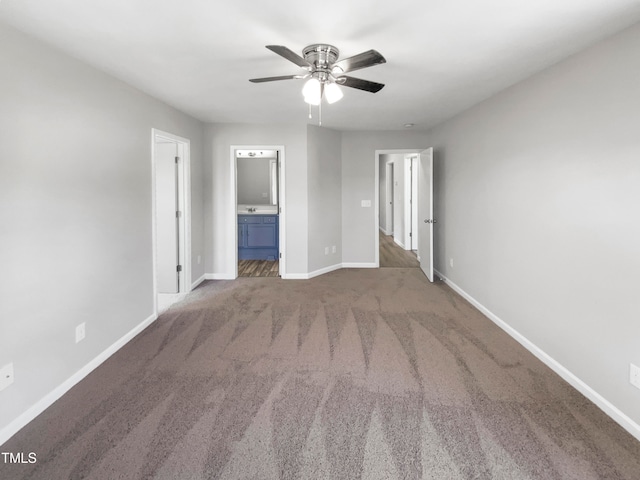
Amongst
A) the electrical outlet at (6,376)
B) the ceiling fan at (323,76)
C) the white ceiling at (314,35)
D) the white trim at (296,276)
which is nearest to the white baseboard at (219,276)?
the white trim at (296,276)

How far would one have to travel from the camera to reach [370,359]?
264cm

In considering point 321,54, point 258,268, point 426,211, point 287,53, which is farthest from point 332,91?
point 258,268

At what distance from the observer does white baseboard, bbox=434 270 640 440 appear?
187 centimetres

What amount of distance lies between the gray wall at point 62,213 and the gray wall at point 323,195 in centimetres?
244

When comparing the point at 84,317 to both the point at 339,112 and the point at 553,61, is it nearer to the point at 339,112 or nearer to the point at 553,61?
the point at 339,112

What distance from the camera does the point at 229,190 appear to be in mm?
4957

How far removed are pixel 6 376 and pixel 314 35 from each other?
2.64 m

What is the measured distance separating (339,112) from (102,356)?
353 centimetres

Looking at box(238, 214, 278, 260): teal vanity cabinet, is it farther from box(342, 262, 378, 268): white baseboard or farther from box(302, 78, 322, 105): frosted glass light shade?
box(302, 78, 322, 105): frosted glass light shade

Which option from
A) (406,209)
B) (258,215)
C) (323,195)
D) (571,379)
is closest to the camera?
(571,379)

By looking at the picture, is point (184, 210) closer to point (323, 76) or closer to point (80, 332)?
point (80, 332)

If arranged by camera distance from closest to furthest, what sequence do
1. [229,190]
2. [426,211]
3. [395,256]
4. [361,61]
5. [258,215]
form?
[361,61]
[229,190]
[426,211]
[258,215]
[395,256]

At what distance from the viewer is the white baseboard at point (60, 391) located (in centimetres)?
184

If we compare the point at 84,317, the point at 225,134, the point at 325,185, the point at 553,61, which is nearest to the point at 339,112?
the point at 325,185
